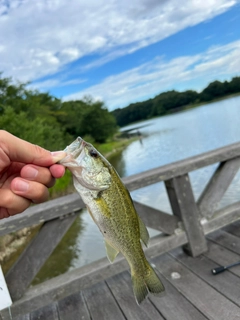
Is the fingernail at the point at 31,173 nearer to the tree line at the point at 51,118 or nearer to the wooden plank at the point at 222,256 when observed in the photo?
the wooden plank at the point at 222,256

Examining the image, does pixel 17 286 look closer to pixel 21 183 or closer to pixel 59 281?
pixel 59 281

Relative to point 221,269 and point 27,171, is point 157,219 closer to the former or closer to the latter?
point 221,269

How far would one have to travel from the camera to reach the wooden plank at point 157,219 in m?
3.29

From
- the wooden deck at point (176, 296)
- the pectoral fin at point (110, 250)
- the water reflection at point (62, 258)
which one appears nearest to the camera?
the pectoral fin at point (110, 250)

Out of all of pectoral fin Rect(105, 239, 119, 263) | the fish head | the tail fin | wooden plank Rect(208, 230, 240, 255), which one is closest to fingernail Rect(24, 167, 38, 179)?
the fish head

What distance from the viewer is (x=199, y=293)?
2.77 m

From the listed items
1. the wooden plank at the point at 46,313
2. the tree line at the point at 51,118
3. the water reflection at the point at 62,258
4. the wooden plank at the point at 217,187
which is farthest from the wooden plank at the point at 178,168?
the tree line at the point at 51,118

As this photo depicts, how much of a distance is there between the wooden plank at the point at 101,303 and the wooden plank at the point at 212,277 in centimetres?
79

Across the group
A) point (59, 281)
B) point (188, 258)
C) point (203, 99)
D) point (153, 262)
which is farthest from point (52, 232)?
point (203, 99)

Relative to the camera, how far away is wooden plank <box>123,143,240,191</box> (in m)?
3.22

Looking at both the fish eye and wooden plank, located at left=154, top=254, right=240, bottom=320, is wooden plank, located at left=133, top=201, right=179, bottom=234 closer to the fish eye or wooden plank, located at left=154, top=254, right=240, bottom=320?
wooden plank, located at left=154, top=254, right=240, bottom=320

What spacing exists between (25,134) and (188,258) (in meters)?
18.2

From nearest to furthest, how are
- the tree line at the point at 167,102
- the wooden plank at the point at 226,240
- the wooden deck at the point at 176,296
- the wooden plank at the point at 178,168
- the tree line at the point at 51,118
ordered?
the wooden deck at the point at 176,296, the wooden plank at the point at 178,168, the wooden plank at the point at 226,240, the tree line at the point at 51,118, the tree line at the point at 167,102

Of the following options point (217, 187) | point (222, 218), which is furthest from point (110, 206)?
point (222, 218)
